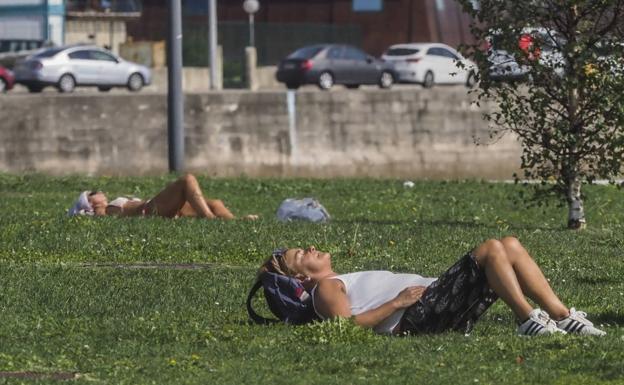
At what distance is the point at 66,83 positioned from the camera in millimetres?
43812

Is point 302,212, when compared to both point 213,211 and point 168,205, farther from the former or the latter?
point 168,205

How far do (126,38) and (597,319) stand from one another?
207ft

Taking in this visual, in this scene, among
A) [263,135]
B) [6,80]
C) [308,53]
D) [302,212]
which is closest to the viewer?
[302,212]

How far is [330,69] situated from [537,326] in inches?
1509

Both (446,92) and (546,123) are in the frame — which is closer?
(546,123)

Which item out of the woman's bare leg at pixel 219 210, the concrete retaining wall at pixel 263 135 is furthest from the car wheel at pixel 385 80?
the woman's bare leg at pixel 219 210

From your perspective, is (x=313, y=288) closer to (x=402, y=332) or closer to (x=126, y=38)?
(x=402, y=332)

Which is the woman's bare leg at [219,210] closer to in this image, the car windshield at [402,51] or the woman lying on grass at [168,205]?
the woman lying on grass at [168,205]

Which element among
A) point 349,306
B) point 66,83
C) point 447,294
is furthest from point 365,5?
point 447,294

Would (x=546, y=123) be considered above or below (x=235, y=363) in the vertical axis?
above

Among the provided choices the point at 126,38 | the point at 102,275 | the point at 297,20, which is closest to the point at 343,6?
the point at 297,20

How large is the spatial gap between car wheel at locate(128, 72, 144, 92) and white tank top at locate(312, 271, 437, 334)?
37.6 metres

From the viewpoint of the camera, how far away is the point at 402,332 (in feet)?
28.4

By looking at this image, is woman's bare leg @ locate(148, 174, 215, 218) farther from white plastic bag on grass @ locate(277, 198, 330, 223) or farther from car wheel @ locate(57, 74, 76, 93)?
car wheel @ locate(57, 74, 76, 93)
